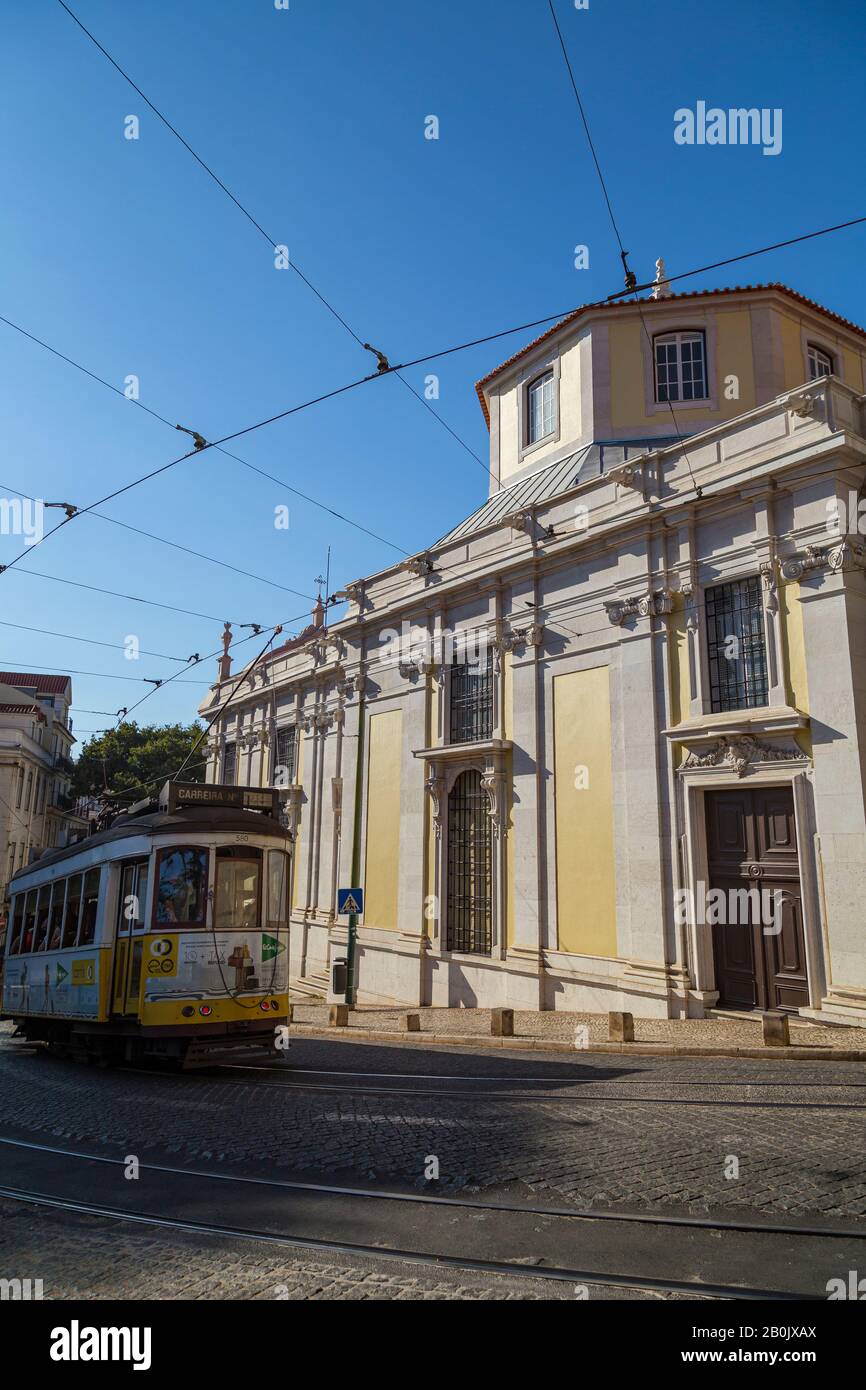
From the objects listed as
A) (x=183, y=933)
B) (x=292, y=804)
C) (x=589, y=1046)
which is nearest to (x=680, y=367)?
(x=589, y=1046)

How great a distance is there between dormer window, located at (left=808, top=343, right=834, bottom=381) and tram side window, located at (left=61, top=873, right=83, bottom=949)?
61.2ft

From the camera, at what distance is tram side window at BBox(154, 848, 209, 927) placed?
10391 mm

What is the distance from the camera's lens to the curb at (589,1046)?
33.3ft

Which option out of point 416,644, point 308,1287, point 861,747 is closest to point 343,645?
point 416,644

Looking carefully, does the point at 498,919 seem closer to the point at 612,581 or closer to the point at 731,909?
the point at 731,909

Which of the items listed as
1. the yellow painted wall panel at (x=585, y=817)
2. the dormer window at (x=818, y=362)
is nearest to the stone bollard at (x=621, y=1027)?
the yellow painted wall panel at (x=585, y=817)

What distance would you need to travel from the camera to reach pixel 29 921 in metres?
14.7

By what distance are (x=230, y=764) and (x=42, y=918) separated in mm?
20359

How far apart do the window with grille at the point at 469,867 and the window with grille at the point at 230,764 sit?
16.0 m

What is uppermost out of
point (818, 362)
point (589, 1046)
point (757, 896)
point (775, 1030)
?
point (818, 362)

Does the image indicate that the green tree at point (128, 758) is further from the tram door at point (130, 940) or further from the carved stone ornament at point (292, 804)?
the tram door at point (130, 940)

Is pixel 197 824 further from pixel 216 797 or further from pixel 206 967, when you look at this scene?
pixel 206 967
